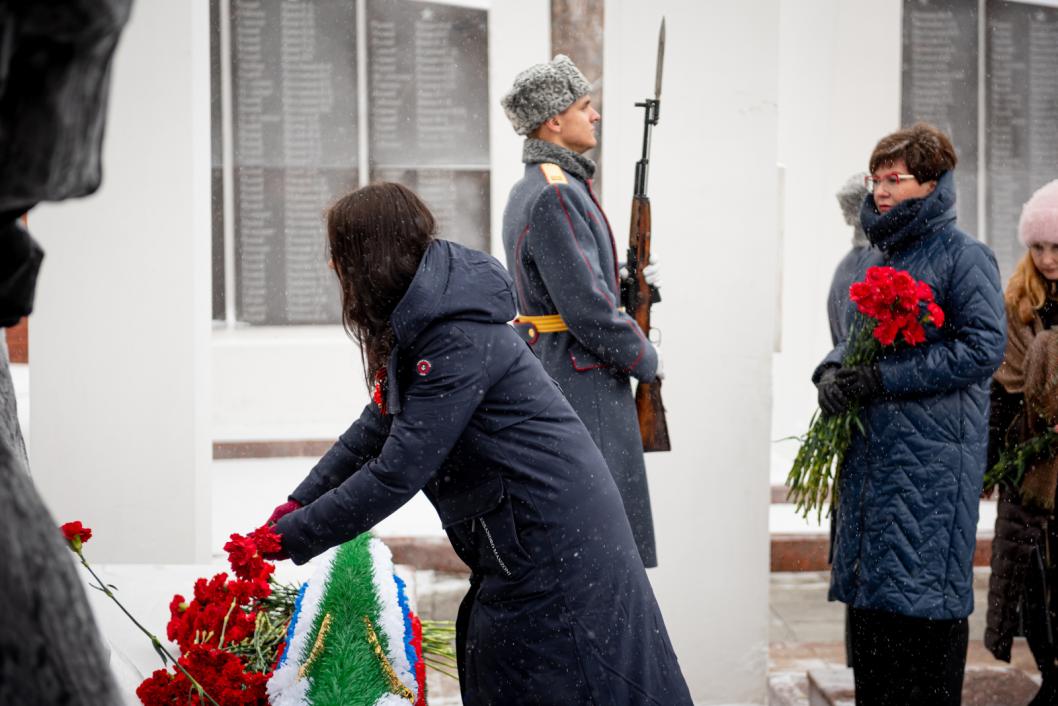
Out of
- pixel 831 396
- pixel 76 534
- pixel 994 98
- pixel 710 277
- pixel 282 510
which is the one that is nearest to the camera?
pixel 76 534

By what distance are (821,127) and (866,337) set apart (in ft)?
12.0

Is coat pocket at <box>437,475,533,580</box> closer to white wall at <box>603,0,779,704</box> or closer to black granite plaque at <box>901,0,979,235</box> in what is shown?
white wall at <box>603,0,779,704</box>

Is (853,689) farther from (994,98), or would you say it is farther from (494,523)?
(994,98)

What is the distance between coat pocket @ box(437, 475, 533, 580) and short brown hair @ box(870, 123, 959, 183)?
172 cm

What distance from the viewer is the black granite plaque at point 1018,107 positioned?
283 inches

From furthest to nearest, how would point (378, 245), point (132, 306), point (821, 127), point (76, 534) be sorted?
point (821, 127) → point (132, 306) → point (378, 245) → point (76, 534)

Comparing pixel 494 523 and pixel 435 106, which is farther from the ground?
pixel 435 106

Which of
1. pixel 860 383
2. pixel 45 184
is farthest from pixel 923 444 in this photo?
pixel 45 184

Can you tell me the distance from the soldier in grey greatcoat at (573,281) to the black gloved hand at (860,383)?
0.51 metres

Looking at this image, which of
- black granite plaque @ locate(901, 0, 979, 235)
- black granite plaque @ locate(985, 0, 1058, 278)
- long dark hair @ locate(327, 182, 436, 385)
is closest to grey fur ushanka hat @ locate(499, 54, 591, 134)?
long dark hair @ locate(327, 182, 436, 385)

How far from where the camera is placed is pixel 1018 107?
723cm

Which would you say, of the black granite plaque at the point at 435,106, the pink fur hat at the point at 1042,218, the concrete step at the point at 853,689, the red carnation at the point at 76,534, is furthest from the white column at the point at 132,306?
the black granite plaque at the point at 435,106

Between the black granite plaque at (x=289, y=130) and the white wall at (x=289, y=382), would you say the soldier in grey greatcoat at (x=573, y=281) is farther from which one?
the black granite plaque at (x=289, y=130)

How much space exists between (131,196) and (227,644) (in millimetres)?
1852
